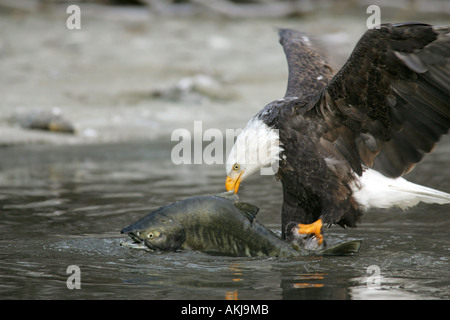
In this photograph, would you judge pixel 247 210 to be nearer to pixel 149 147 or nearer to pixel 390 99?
pixel 390 99

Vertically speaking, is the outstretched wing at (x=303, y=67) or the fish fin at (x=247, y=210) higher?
the outstretched wing at (x=303, y=67)

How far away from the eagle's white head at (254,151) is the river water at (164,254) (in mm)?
617

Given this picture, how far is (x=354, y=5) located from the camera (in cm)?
1492

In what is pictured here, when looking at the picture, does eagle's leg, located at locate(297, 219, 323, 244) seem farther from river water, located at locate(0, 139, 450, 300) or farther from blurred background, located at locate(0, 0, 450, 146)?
blurred background, located at locate(0, 0, 450, 146)

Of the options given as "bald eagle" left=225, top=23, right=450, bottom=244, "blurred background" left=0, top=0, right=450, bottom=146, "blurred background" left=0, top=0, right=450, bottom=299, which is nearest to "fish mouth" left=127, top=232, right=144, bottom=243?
"blurred background" left=0, top=0, right=450, bottom=299

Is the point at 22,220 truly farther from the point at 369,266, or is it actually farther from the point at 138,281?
the point at 369,266

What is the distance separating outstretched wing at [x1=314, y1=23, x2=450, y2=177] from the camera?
13.0 ft

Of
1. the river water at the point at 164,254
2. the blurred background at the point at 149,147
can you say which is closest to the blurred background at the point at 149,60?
the blurred background at the point at 149,147

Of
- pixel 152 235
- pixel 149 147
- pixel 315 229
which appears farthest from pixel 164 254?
pixel 149 147

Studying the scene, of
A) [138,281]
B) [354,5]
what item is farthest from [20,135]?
[354,5]

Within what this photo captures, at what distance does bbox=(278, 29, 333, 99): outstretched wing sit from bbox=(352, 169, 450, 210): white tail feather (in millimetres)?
721

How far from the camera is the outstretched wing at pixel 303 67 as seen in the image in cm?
528

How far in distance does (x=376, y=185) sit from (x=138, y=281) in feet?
5.56

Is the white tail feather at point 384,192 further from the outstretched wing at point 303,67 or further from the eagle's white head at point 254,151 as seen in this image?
the outstretched wing at point 303,67
